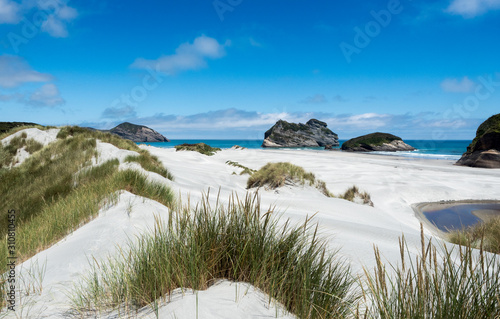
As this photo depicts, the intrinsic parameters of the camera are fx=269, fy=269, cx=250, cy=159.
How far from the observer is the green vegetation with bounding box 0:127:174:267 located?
3.22 metres

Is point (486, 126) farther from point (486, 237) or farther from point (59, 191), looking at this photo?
point (59, 191)

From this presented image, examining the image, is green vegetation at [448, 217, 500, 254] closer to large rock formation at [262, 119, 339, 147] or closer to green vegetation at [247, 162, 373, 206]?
green vegetation at [247, 162, 373, 206]

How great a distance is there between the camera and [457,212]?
7.83 meters

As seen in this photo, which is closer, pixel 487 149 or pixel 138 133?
pixel 487 149

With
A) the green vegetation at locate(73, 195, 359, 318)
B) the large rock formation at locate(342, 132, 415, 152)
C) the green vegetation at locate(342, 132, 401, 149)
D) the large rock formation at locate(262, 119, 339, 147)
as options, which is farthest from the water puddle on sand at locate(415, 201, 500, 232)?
the large rock formation at locate(262, 119, 339, 147)

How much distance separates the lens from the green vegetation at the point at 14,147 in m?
9.83

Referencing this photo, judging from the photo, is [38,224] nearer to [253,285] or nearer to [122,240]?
[122,240]

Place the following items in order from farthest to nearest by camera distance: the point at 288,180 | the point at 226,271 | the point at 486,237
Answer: the point at 288,180, the point at 486,237, the point at 226,271

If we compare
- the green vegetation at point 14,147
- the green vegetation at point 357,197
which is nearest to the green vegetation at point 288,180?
the green vegetation at point 357,197

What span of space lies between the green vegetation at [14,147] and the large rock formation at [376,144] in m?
46.3

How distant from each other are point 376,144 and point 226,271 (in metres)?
53.2

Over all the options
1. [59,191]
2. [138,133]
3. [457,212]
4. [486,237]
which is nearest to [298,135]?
[138,133]

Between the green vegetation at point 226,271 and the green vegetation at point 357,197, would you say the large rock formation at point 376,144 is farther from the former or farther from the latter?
the green vegetation at point 226,271

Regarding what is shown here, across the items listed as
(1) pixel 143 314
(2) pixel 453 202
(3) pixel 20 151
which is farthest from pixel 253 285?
(3) pixel 20 151
